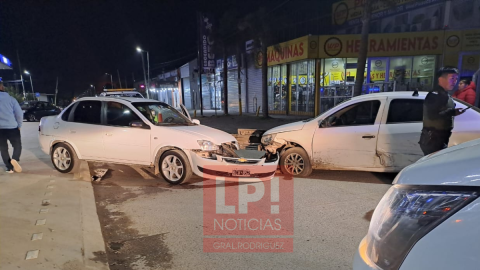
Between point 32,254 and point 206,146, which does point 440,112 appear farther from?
point 32,254

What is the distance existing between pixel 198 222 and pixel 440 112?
3.77m

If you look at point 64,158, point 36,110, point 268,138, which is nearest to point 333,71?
point 268,138

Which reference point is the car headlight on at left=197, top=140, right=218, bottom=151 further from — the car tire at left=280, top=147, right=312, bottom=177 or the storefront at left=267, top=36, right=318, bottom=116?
the storefront at left=267, top=36, right=318, bottom=116

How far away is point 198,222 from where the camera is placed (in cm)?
415

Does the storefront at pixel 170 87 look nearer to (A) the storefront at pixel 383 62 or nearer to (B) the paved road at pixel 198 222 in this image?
A: (A) the storefront at pixel 383 62

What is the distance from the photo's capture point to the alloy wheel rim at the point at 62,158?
630cm

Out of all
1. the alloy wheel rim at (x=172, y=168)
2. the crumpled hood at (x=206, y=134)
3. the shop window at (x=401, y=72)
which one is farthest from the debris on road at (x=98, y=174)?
the shop window at (x=401, y=72)

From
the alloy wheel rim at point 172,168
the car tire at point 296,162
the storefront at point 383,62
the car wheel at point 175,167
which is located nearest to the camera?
the car wheel at point 175,167

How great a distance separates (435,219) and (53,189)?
561 cm

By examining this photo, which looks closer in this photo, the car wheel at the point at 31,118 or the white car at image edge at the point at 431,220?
the white car at image edge at the point at 431,220

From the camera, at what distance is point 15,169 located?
6.04 metres

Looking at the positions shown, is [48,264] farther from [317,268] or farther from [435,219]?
[435,219]

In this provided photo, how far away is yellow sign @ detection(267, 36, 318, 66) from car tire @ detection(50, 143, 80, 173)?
44.7ft

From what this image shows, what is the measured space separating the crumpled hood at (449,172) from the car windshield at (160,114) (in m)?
5.03
